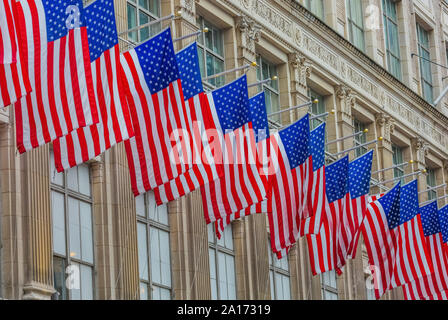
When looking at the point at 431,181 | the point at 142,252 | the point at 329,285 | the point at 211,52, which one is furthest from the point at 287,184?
the point at 431,181

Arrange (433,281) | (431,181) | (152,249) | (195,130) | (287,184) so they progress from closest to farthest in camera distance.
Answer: (195,130) → (287,184) → (152,249) → (433,281) → (431,181)

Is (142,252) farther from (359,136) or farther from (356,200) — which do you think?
(359,136)

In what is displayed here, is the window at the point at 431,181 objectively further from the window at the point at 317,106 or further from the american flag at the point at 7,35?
the american flag at the point at 7,35

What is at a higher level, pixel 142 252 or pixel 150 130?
pixel 150 130

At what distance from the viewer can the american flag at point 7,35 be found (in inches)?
944

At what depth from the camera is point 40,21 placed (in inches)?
984

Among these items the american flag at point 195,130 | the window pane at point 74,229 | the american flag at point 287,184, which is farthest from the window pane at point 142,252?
the american flag at point 195,130

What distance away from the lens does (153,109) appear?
28516mm

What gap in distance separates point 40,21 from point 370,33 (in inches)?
1156

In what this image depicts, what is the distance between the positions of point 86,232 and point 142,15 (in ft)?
23.9

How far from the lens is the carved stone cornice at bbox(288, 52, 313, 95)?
45.1 meters

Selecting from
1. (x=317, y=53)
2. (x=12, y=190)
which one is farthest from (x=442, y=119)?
(x=12, y=190)

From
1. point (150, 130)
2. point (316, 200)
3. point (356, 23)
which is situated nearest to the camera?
point (150, 130)

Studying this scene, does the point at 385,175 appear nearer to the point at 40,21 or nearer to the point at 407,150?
the point at 407,150
